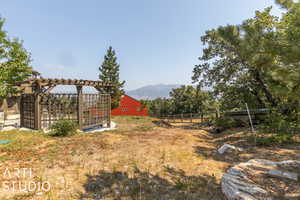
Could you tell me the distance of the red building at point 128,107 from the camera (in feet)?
75.6

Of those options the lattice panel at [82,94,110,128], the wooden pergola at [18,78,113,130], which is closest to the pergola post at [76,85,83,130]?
the wooden pergola at [18,78,113,130]

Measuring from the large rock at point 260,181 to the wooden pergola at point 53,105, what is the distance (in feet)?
24.8

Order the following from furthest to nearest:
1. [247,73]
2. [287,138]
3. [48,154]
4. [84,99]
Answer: [247,73], [84,99], [287,138], [48,154]

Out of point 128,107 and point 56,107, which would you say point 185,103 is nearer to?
point 128,107

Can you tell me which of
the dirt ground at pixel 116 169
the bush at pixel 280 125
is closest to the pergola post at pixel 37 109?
the dirt ground at pixel 116 169

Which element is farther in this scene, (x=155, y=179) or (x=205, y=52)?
(x=205, y=52)

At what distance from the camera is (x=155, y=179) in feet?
10.6

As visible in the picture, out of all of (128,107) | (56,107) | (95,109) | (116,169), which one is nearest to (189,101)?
(128,107)

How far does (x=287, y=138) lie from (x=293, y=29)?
4926 millimetres

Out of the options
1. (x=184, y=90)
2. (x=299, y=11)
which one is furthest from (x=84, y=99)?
(x=184, y=90)

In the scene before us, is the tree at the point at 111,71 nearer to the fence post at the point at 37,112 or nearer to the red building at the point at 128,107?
the red building at the point at 128,107

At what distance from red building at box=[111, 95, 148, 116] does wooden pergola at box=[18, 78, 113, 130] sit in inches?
548

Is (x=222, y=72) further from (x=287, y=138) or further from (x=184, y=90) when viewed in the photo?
(x=184, y=90)

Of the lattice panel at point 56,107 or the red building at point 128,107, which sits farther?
the red building at point 128,107
